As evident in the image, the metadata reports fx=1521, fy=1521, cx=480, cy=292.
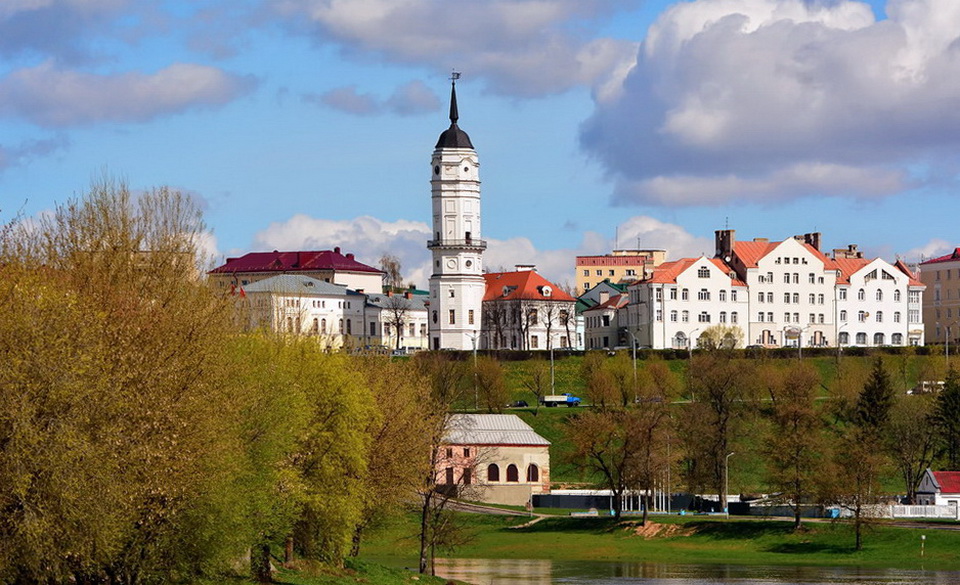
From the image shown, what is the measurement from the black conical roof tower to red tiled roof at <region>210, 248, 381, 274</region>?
135 ft

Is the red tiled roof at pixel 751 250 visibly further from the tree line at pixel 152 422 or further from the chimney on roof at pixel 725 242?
the tree line at pixel 152 422

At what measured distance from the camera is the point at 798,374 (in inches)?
4235

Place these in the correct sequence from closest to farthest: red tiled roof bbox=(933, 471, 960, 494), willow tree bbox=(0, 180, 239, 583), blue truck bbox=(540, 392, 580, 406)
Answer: willow tree bbox=(0, 180, 239, 583)
red tiled roof bbox=(933, 471, 960, 494)
blue truck bbox=(540, 392, 580, 406)

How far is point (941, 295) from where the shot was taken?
17025cm

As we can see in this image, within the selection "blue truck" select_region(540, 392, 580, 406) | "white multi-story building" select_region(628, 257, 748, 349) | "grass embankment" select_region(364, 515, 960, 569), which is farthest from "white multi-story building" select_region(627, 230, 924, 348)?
"grass embankment" select_region(364, 515, 960, 569)

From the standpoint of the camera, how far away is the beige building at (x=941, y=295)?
551 ft

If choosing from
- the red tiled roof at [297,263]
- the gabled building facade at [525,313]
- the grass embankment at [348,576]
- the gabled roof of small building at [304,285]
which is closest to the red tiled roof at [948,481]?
the grass embankment at [348,576]

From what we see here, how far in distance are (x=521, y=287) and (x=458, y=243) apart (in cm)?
1163

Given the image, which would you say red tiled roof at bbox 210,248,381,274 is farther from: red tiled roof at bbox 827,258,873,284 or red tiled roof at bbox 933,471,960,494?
red tiled roof at bbox 933,471,960,494

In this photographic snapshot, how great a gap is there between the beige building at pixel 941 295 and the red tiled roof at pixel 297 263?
69422 millimetres

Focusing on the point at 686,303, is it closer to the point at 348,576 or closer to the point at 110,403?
the point at 348,576

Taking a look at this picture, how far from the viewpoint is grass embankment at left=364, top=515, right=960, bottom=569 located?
7062 cm

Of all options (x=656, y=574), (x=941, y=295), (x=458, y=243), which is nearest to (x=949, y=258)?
(x=941, y=295)

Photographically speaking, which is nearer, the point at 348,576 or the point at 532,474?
the point at 348,576
